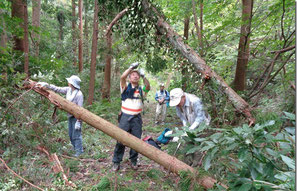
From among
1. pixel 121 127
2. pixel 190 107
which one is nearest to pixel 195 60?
pixel 190 107

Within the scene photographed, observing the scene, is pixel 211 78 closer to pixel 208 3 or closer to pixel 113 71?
pixel 208 3

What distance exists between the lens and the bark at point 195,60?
4157mm

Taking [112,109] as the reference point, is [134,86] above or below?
above

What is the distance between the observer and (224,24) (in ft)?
19.5

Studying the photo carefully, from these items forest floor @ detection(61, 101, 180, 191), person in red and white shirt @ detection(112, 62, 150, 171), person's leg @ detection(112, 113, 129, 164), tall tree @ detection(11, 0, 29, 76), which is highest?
tall tree @ detection(11, 0, 29, 76)

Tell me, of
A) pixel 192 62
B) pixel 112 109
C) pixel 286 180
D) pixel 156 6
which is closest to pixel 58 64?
pixel 112 109

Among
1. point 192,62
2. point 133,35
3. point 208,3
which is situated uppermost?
point 208,3

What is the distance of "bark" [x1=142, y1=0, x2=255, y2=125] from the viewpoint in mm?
4157

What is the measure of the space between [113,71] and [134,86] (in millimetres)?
11634

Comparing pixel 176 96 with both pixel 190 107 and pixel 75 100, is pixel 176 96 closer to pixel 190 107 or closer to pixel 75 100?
pixel 190 107

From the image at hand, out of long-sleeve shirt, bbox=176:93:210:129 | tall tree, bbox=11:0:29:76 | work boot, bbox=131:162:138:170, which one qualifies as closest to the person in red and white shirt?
work boot, bbox=131:162:138:170

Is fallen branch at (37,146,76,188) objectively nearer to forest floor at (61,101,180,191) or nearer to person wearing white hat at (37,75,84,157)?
forest floor at (61,101,180,191)

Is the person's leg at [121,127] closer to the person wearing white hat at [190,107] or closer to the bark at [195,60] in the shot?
the person wearing white hat at [190,107]

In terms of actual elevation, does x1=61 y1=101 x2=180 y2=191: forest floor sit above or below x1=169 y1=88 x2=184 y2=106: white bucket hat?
below
